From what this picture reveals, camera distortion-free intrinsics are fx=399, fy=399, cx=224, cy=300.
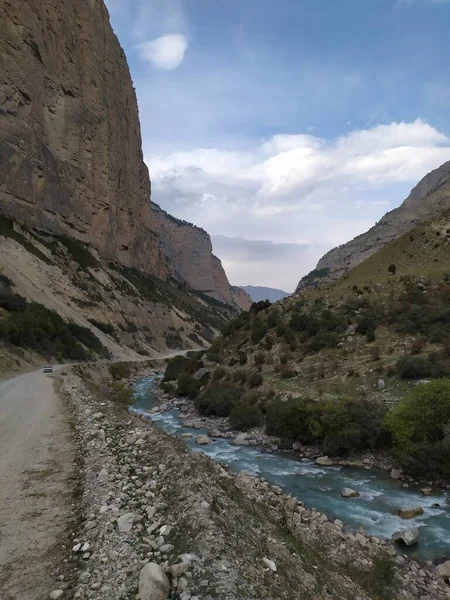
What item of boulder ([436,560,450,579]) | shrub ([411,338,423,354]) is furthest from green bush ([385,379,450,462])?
shrub ([411,338,423,354])

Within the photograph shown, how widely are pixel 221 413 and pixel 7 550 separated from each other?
68.5 feet

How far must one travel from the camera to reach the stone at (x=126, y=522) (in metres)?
6.17

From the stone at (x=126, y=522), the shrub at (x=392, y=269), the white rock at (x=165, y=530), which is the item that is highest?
the shrub at (x=392, y=269)

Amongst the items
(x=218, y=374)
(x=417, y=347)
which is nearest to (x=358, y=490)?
(x=417, y=347)

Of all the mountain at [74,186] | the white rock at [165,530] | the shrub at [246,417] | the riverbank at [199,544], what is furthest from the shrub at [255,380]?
the white rock at [165,530]

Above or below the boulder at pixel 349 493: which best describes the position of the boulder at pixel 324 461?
below

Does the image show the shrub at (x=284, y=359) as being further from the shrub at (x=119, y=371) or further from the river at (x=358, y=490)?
the shrub at (x=119, y=371)

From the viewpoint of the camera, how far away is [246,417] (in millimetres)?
22594

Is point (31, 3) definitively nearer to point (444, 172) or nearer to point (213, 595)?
point (213, 595)

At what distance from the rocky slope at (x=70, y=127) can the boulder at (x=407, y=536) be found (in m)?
68.2

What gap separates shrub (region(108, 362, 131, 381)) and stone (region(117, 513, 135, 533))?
38262 mm

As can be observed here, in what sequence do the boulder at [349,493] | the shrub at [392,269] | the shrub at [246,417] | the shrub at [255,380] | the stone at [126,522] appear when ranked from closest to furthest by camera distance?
the stone at [126,522] → the boulder at [349,493] → the shrub at [246,417] → the shrub at [255,380] → the shrub at [392,269]

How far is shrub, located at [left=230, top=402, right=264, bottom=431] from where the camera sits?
22.4 m

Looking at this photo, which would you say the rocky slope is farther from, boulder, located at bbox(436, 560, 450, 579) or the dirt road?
boulder, located at bbox(436, 560, 450, 579)
